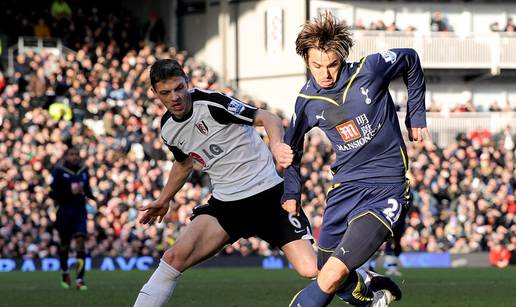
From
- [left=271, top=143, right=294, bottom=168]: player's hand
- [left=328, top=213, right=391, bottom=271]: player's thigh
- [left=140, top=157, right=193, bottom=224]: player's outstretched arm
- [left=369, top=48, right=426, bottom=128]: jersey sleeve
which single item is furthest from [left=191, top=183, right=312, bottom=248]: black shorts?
[left=369, top=48, right=426, bottom=128]: jersey sleeve

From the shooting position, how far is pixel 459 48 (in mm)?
40500

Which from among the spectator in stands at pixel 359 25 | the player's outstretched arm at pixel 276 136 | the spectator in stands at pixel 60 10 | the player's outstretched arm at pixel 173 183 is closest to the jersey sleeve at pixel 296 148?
the player's outstretched arm at pixel 276 136

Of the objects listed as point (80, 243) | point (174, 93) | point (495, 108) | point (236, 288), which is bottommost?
point (236, 288)

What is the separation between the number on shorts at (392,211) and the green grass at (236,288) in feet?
16.3

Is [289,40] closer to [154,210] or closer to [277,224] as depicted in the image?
[154,210]

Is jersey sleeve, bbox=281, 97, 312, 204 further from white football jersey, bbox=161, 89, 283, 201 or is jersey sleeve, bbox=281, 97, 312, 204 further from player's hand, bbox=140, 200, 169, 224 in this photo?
player's hand, bbox=140, 200, 169, 224

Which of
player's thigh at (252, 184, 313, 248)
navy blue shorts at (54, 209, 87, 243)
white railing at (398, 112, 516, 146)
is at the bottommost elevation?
navy blue shorts at (54, 209, 87, 243)

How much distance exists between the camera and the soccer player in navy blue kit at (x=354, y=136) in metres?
9.31

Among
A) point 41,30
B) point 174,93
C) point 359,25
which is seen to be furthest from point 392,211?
point 359,25

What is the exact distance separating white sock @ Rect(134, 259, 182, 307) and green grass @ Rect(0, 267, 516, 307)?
4532mm

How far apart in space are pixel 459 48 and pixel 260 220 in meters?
30.9

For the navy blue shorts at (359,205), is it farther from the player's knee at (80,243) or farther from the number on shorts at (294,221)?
the player's knee at (80,243)

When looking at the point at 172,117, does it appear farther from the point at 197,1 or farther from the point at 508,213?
the point at 197,1

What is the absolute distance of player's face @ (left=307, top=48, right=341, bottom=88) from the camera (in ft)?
30.4
